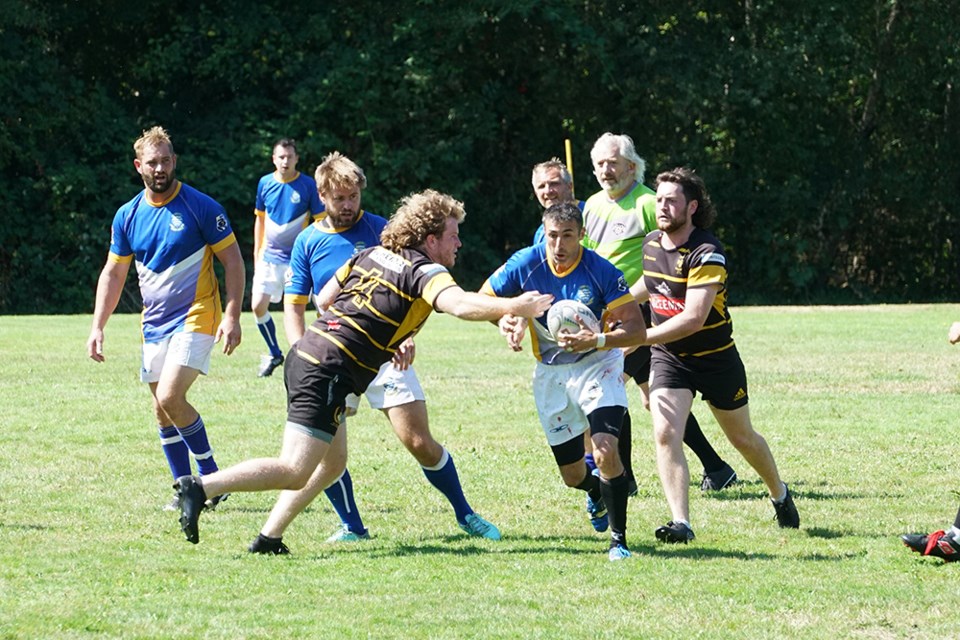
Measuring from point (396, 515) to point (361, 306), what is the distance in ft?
6.13

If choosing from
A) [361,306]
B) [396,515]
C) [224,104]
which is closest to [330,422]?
[361,306]

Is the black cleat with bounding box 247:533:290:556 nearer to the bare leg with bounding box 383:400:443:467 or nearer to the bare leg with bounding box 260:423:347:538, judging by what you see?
the bare leg with bounding box 260:423:347:538

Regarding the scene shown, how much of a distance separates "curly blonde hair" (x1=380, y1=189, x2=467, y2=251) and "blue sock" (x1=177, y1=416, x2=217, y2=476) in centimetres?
233

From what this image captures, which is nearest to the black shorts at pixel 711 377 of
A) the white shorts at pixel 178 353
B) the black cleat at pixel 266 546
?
the black cleat at pixel 266 546

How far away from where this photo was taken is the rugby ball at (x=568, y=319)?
670 cm

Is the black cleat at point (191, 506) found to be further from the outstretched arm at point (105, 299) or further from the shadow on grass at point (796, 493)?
the shadow on grass at point (796, 493)

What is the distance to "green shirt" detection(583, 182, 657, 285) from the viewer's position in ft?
28.8

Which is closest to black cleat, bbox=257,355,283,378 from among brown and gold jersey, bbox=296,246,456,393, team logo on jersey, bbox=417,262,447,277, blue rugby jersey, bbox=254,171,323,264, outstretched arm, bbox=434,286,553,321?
blue rugby jersey, bbox=254,171,323,264

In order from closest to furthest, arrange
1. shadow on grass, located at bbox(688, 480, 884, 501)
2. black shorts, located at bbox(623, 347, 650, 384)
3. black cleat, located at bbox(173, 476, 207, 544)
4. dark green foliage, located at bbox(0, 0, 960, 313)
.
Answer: black cleat, located at bbox(173, 476, 207, 544) < shadow on grass, located at bbox(688, 480, 884, 501) < black shorts, located at bbox(623, 347, 650, 384) < dark green foliage, located at bbox(0, 0, 960, 313)

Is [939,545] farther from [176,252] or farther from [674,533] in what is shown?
[176,252]

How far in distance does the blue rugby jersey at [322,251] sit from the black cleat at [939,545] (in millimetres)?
3055

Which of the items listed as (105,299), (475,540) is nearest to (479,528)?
(475,540)

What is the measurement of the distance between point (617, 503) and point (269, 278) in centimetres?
814

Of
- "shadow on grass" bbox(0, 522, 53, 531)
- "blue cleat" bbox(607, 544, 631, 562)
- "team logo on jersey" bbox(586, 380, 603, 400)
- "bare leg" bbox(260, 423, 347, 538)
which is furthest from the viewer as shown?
"shadow on grass" bbox(0, 522, 53, 531)
